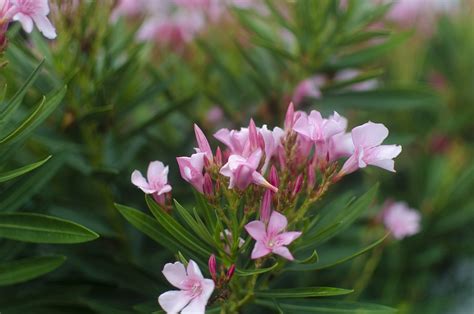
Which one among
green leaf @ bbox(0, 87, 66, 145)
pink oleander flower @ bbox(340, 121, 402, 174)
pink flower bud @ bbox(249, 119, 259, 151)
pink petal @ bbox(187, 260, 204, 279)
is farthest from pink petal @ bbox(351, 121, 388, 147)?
green leaf @ bbox(0, 87, 66, 145)

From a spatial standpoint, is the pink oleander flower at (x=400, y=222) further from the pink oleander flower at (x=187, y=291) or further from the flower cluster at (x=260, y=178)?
the pink oleander flower at (x=187, y=291)

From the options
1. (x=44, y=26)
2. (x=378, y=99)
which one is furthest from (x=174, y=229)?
(x=378, y=99)

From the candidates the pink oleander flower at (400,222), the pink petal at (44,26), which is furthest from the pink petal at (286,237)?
the pink oleander flower at (400,222)

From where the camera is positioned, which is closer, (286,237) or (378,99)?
(286,237)

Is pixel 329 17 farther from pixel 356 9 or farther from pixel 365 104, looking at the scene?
pixel 365 104

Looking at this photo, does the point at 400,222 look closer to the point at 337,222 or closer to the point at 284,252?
the point at 337,222

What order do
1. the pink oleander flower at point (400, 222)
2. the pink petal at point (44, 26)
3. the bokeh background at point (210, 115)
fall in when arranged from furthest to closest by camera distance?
the pink oleander flower at point (400, 222) < the bokeh background at point (210, 115) < the pink petal at point (44, 26)

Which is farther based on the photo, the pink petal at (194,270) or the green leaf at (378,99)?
the green leaf at (378,99)

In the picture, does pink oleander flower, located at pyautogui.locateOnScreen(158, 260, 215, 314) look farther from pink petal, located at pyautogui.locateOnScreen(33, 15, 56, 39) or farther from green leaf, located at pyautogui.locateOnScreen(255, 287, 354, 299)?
pink petal, located at pyautogui.locateOnScreen(33, 15, 56, 39)
